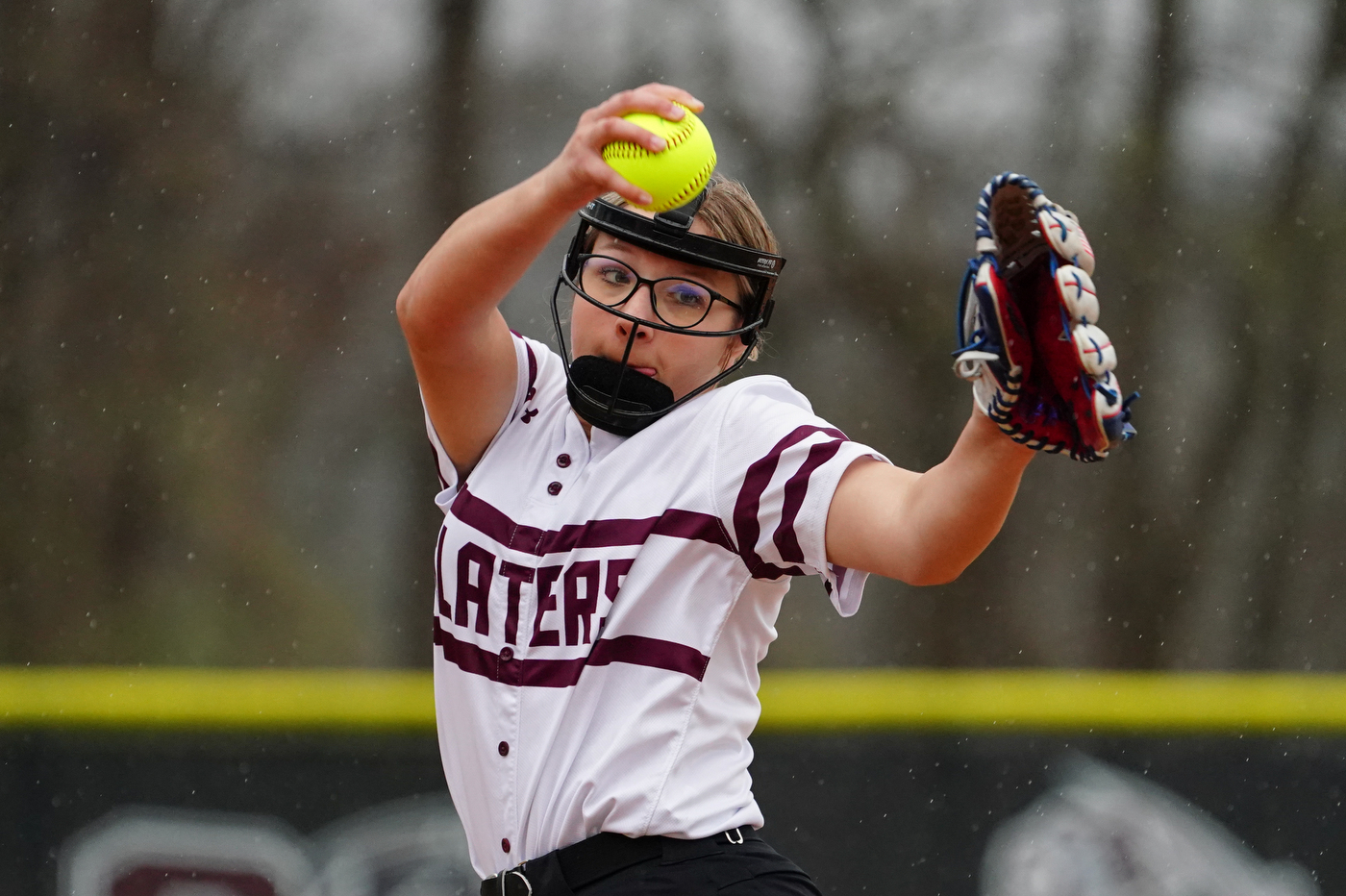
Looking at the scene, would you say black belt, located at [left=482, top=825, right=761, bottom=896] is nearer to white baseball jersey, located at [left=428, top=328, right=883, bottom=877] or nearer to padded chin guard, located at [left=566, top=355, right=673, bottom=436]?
white baseball jersey, located at [left=428, top=328, right=883, bottom=877]

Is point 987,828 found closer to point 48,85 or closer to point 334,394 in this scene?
point 334,394

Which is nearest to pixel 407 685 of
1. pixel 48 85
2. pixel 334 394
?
pixel 334 394

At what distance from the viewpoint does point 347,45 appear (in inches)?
220

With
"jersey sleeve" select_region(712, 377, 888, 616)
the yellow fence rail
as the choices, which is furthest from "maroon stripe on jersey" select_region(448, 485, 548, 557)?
the yellow fence rail

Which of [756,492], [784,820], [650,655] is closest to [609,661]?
[650,655]

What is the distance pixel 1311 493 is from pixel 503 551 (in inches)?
192

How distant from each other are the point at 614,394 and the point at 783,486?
294mm

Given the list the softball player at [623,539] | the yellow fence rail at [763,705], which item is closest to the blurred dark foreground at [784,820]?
the yellow fence rail at [763,705]

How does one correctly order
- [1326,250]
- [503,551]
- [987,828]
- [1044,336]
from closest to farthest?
[1044,336], [503,551], [987,828], [1326,250]

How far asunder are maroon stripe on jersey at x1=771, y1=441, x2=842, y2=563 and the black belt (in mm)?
408

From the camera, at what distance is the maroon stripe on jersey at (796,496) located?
1541 millimetres

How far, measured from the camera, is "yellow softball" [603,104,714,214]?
4.71 feet

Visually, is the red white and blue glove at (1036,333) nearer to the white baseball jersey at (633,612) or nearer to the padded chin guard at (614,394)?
the white baseball jersey at (633,612)

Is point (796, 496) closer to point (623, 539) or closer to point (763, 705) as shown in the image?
point (623, 539)
